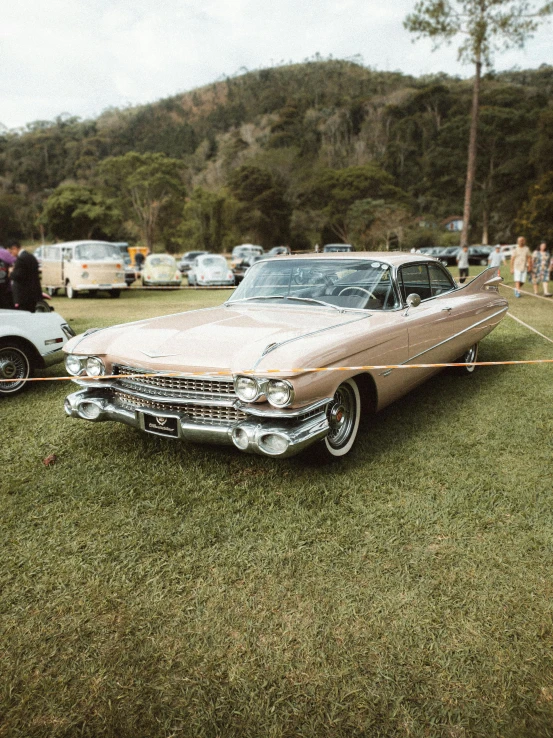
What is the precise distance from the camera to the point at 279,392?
3367 millimetres

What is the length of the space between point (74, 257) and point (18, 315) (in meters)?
12.6

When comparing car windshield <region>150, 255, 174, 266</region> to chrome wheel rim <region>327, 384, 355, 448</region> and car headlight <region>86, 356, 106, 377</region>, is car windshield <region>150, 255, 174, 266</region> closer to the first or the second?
car headlight <region>86, 356, 106, 377</region>

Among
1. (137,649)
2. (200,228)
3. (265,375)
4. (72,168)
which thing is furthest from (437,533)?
(72,168)

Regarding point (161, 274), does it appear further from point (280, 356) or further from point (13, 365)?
point (280, 356)

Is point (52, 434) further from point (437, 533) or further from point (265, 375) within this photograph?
point (437, 533)

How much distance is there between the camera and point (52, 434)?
481cm

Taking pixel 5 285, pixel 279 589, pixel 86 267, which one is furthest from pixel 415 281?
pixel 86 267

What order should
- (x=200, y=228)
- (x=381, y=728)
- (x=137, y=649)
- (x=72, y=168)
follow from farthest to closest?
1. (x=72, y=168)
2. (x=200, y=228)
3. (x=137, y=649)
4. (x=381, y=728)

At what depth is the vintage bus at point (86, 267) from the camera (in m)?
17.6

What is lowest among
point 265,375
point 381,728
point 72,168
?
point 381,728

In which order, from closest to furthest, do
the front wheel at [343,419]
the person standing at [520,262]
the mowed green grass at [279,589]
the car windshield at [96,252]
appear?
the mowed green grass at [279,589] < the front wheel at [343,419] < the person standing at [520,262] < the car windshield at [96,252]

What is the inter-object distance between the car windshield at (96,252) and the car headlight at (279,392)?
16.0 metres

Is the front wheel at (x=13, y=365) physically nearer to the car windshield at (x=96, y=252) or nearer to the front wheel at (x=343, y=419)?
the front wheel at (x=343, y=419)

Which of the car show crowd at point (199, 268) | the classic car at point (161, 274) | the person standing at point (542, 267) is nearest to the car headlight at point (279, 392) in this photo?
the car show crowd at point (199, 268)
